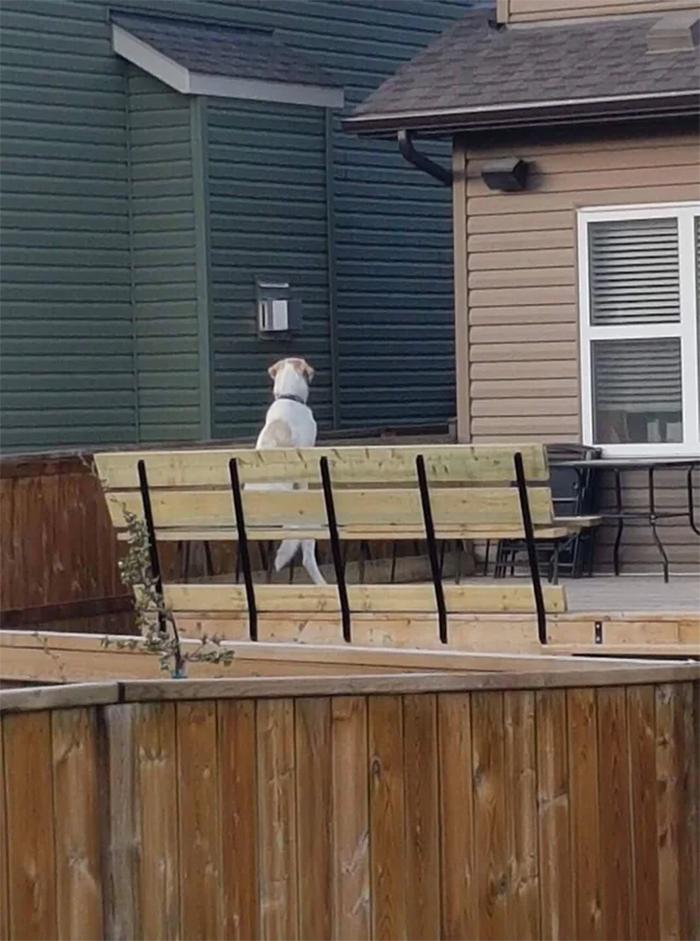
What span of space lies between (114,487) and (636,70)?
4.60m

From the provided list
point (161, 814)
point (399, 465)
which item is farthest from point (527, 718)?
point (399, 465)

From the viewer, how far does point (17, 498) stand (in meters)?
11.0

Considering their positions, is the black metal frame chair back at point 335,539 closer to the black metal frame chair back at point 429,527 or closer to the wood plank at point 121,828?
the black metal frame chair back at point 429,527

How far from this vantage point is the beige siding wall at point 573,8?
13.3 metres

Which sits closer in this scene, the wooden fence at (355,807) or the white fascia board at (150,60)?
the wooden fence at (355,807)

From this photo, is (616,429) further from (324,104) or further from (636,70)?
(324,104)

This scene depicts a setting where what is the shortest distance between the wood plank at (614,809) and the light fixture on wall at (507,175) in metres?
6.90

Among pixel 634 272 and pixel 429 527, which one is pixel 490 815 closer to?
pixel 429 527

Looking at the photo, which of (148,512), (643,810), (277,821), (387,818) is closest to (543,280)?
(148,512)

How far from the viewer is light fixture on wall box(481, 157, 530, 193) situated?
12703 mm

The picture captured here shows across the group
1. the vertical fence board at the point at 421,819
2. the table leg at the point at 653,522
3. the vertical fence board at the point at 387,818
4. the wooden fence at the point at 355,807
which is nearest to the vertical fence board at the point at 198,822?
the wooden fence at the point at 355,807

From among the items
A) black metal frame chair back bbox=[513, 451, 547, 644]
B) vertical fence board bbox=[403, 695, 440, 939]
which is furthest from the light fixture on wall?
vertical fence board bbox=[403, 695, 440, 939]

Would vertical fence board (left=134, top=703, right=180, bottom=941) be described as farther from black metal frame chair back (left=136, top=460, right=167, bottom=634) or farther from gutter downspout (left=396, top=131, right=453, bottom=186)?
gutter downspout (left=396, top=131, right=453, bottom=186)

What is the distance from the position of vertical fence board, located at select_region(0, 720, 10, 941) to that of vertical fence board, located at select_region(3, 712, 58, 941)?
0.01 metres
